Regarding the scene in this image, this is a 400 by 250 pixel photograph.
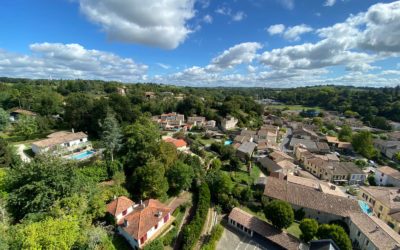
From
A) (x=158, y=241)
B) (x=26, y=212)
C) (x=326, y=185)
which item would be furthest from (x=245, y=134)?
(x=26, y=212)

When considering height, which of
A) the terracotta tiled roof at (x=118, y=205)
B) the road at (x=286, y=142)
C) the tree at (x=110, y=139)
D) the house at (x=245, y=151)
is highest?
the tree at (x=110, y=139)

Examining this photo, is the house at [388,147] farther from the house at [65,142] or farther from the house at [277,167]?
the house at [65,142]

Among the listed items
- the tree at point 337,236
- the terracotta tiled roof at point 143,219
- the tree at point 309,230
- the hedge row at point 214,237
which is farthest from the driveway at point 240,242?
the terracotta tiled roof at point 143,219

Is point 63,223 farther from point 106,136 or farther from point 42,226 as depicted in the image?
point 106,136

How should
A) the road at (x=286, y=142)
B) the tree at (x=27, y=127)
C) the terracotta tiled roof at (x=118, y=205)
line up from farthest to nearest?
the road at (x=286, y=142)
the tree at (x=27, y=127)
the terracotta tiled roof at (x=118, y=205)

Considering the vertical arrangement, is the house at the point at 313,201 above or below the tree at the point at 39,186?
below

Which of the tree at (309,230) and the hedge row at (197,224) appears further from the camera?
the tree at (309,230)

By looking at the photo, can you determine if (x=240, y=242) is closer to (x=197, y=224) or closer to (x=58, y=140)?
(x=197, y=224)
